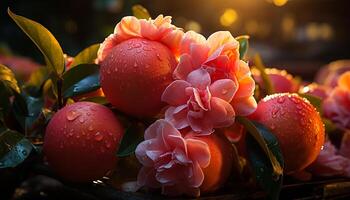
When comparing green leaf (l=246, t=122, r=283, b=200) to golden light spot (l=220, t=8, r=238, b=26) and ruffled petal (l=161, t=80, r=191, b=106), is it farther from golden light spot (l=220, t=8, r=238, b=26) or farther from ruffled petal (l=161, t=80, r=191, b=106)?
golden light spot (l=220, t=8, r=238, b=26)

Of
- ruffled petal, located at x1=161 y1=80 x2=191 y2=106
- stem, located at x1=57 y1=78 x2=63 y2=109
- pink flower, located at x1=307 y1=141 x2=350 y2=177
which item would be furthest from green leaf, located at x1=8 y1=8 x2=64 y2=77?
pink flower, located at x1=307 y1=141 x2=350 y2=177

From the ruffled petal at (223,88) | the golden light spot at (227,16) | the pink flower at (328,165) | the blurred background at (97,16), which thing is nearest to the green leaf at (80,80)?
the ruffled petal at (223,88)

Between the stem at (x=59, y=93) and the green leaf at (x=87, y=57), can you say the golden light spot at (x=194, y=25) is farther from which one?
the stem at (x=59, y=93)

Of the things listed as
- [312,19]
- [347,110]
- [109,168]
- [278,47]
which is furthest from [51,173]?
[312,19]

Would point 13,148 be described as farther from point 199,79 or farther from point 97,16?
point 97,16

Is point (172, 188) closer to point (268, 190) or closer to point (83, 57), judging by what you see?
point (268, 190)

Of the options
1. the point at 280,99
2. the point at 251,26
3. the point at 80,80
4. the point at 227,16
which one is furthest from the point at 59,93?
the point at 251,26
